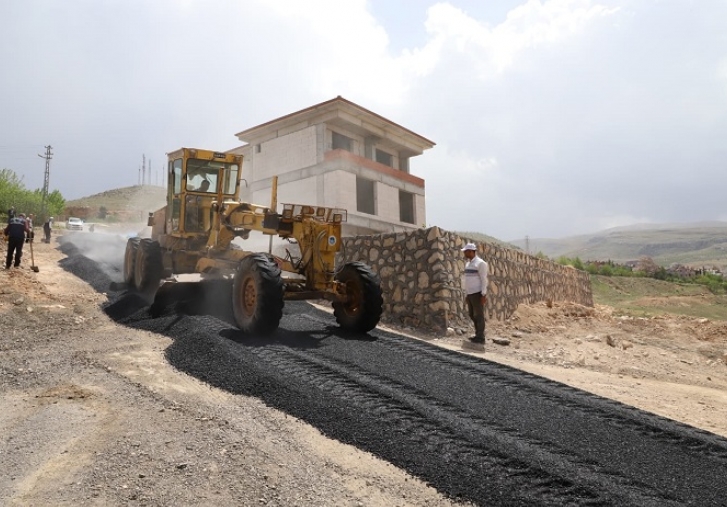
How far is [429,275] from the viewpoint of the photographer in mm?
9352

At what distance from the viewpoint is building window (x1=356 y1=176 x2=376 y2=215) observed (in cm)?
2553

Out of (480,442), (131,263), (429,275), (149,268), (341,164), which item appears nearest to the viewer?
(480,442)

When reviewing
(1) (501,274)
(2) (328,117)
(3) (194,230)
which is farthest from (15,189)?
(1) (501,274)

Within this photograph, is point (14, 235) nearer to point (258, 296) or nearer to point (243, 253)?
point (243, 253)

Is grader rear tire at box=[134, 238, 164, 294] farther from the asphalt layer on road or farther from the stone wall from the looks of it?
the stone wall

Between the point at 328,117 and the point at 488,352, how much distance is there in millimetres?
16551

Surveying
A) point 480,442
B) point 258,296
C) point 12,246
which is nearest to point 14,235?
point 12,246

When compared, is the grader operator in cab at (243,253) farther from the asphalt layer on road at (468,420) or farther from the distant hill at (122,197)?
the distant hill at (122,197)

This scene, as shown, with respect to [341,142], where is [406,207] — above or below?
below

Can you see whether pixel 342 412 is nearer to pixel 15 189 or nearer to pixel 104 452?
pixel 104 452

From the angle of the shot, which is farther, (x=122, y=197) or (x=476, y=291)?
(x=122, y=197)

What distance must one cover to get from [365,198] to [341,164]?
14.7ft

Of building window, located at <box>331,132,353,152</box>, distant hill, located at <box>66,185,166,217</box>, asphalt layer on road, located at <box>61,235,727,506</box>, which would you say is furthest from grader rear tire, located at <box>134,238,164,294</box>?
distant hill, located at <box>66,185,166,217</box>

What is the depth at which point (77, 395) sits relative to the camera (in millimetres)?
4660
